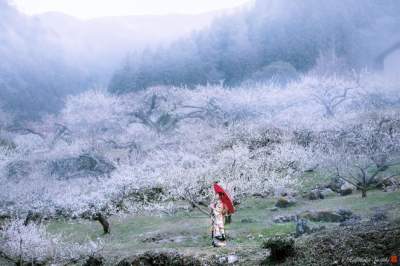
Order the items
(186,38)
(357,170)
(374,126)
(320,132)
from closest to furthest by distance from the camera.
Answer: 1. (357,170)
2. (374,126)
3. (320,132)
4. (186,38)

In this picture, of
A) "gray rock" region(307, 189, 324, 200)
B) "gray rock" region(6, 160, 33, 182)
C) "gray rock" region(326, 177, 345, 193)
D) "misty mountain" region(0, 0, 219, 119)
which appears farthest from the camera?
"misty mountain" region(0, 0, 219, 119)

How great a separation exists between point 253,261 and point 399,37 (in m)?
24.1

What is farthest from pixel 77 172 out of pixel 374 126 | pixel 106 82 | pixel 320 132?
pixel 374 126

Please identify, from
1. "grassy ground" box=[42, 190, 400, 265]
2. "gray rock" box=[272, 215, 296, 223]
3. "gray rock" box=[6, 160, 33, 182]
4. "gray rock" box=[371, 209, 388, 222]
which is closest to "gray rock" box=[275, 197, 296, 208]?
"grassy ground" box=[42, 190, 400, 265]

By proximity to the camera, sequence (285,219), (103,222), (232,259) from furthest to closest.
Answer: (103,222) → (285,219) → (232,259)

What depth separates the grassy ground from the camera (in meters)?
14.0

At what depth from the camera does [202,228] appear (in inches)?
695

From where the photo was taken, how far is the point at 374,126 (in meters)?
25.9

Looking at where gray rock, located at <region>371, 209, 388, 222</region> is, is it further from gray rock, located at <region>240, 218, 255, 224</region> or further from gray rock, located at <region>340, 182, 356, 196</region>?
gray rock, located at <region>240, 218, 255, 224</region>

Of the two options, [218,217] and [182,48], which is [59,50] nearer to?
[182,48]

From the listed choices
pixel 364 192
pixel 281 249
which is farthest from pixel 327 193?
pixel 281 249

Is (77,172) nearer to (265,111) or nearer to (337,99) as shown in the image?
(265,111)

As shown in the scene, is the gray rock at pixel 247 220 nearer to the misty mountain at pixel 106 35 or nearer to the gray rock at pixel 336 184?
the gray rock at pixel 336 184

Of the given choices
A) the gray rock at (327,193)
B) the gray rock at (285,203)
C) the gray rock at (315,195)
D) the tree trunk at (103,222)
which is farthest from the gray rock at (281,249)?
the tree trunk at (103,222)
